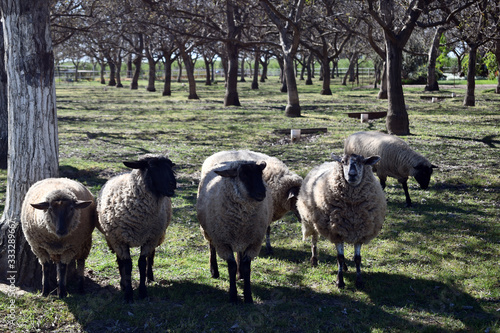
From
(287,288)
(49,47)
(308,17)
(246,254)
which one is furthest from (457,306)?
(308,17)

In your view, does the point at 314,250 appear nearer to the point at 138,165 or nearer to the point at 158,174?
the point at 158,174

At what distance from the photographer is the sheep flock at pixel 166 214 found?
5926mm

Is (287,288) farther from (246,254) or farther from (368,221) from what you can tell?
(368,221)

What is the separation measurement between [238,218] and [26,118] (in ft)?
10.2

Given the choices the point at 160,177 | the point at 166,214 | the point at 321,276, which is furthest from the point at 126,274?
the point at 321,276

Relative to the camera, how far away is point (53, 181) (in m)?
6.31

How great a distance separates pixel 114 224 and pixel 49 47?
2566 millimetres

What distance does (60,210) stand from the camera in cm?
580

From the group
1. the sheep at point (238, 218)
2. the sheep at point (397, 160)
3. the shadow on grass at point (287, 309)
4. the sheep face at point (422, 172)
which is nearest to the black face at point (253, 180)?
the sheep at point (238, 218)

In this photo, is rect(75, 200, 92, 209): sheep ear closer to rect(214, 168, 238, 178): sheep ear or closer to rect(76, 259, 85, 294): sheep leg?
rect(76, 259, 85, 294): sheep leg

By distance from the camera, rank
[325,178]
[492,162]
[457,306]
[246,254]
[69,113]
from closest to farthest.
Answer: [457,306]
[246,254]
[325,178]
[492,162]
[69,113]

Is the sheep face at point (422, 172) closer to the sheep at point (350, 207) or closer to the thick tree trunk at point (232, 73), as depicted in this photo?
the sheep at point (350, 207)

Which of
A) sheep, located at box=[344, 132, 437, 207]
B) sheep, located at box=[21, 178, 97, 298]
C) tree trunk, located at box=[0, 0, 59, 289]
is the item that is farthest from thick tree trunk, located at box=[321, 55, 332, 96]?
sheep, located at box=[21, 178, 97, 298]

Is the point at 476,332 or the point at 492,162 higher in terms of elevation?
the point at 492,162
